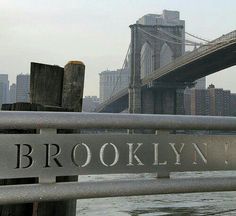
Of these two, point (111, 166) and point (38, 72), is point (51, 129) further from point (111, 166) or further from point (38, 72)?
point (38, 72)

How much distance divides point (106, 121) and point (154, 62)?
229 feet

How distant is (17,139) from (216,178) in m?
1.03

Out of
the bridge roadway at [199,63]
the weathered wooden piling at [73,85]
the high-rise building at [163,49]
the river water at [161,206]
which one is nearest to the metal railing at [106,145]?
the weathered wooden piling at [73,85]

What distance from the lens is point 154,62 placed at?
233 feet

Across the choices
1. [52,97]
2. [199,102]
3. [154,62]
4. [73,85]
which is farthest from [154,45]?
[52,97]

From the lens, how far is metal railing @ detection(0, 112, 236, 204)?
6.27 feet

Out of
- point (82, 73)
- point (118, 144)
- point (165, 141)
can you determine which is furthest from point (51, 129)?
point (82, 73)

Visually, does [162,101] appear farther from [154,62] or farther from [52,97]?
[52,97]

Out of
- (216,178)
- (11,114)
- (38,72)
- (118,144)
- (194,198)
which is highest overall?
(38,72)

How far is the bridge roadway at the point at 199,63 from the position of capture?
41.2 meters

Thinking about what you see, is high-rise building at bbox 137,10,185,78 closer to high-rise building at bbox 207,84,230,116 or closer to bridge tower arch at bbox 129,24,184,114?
bridge tower arch at bbox 129,24,184,114

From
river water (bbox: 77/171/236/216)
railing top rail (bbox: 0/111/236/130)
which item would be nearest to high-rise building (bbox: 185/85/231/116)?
river water (bbox: 77/171/236/216)

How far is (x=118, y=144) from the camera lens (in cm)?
205

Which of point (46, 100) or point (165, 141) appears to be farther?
point (46, 100)
